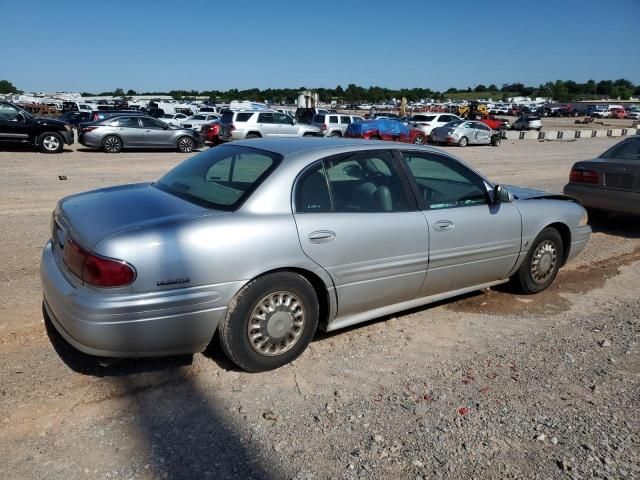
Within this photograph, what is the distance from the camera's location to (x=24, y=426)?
285 cm

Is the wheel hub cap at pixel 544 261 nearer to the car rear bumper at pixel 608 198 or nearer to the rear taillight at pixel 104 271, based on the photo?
the car rear bumper at pixel 608 198

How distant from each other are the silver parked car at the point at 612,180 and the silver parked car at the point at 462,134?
18814mm

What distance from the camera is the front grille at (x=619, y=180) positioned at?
24.6 feet

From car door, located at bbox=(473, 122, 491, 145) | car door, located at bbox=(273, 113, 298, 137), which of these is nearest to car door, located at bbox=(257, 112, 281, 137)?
car door, located at bbox=(273, 113, 298, 137)

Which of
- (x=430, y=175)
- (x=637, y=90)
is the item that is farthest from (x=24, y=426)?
(x=637, y=90)

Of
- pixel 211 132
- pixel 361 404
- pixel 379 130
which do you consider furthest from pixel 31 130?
pixel 361 404

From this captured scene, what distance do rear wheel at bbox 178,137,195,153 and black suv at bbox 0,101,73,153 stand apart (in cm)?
372

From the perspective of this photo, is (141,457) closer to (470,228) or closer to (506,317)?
(470,228)

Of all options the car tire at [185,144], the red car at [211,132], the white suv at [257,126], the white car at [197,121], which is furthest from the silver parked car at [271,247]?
the white car at [197,121]

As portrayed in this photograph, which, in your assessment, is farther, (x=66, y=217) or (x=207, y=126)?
(x=207, y=126)

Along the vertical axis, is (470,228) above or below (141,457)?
above

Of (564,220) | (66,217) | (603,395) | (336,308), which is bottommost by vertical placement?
(603,395)

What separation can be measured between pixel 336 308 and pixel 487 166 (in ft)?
47.7

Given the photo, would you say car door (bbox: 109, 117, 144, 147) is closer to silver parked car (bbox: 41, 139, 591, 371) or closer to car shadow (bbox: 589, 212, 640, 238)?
car shadow (bbox: 589, 212, 640, 238)
